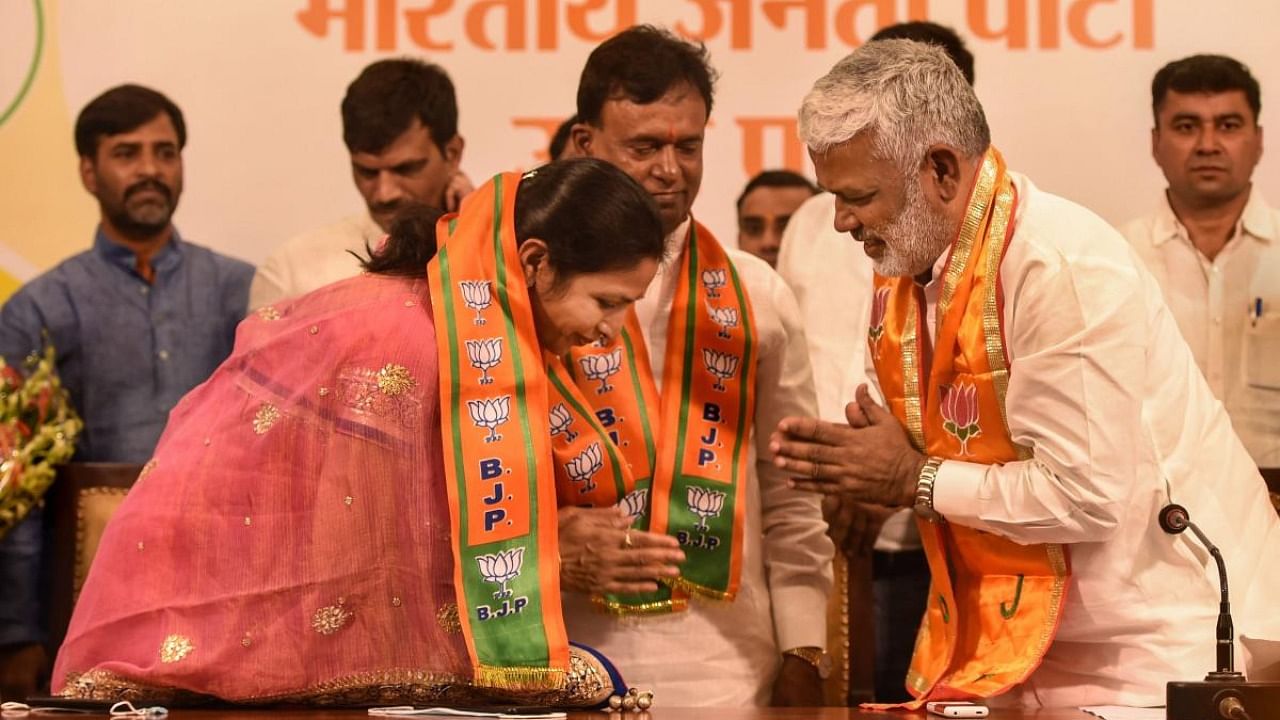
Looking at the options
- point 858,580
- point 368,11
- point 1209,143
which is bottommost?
point 858,580

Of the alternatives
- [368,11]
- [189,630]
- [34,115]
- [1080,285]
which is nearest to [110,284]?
[34,115]

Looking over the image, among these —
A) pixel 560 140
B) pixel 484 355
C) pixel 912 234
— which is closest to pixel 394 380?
pixel 484 355

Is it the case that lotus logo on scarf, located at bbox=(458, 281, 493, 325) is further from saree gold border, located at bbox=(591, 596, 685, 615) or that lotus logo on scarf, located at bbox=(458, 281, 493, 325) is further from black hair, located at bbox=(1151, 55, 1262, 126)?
black hair, located at bbox=(1151, 55, 1262, 126)

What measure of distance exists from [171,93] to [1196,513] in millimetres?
2749

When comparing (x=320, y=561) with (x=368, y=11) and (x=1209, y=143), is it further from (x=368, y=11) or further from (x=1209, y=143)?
(x=1209, y=143)

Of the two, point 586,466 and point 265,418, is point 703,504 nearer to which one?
point 586,466

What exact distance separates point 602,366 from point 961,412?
683 mm

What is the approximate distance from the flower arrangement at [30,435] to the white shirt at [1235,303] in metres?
2.60

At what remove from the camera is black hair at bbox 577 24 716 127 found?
309 cm

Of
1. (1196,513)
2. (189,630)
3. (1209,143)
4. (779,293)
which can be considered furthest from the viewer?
(1209,143)

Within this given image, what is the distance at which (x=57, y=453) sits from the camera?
366 cm

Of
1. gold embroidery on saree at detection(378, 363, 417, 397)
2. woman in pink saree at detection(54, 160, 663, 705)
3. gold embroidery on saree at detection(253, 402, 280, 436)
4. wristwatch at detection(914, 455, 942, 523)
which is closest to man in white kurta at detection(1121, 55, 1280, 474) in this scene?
wristwatch at detection(914, 455, 942, 523)

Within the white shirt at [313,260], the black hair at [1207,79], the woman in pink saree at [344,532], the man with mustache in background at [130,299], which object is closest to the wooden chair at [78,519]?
the man with mustache in background at [130,299]

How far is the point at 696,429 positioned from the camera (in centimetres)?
306
